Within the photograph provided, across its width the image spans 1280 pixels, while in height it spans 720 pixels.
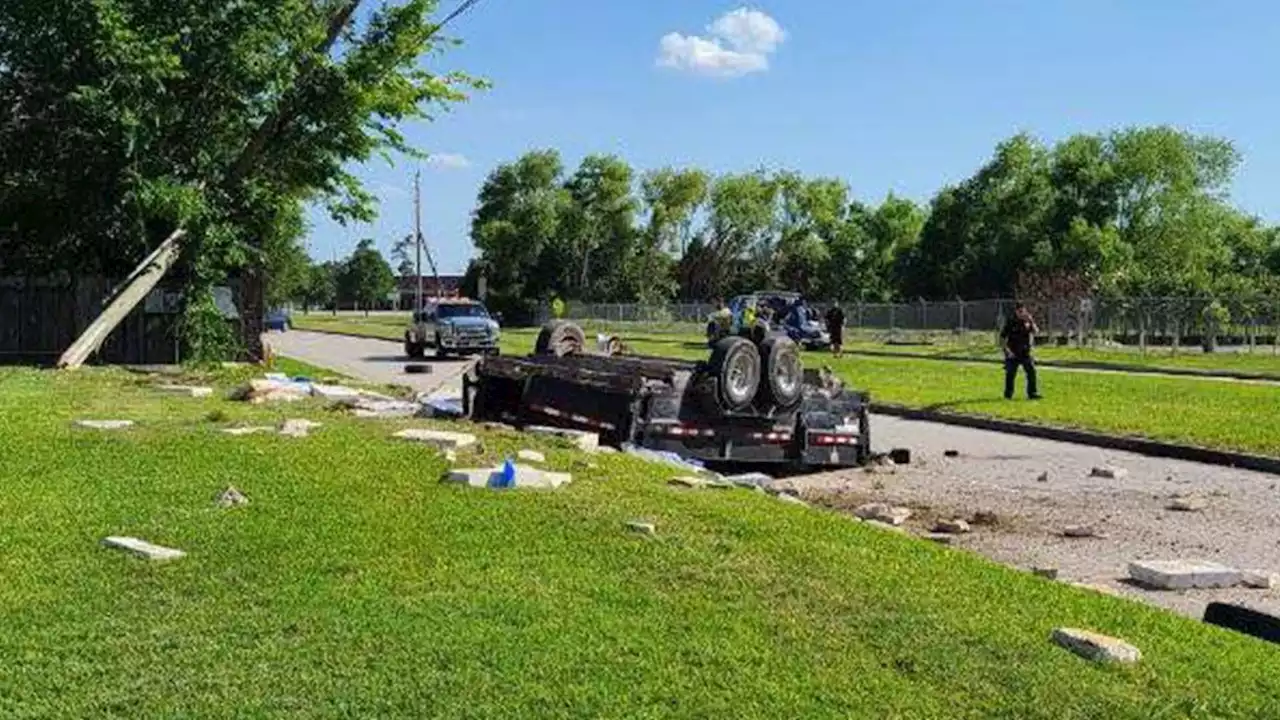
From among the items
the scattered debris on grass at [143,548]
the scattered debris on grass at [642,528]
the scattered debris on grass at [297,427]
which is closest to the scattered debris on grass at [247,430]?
the scattered debris on grass at [297,427]

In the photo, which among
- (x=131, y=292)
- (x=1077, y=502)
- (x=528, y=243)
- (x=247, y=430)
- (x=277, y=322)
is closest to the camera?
(x=1077, y=502)

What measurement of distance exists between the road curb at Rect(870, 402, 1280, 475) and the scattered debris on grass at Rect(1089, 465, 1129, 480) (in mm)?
1659

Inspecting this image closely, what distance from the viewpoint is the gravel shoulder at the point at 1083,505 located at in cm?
958

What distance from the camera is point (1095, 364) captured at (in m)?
39.9

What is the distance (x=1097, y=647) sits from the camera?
580cm

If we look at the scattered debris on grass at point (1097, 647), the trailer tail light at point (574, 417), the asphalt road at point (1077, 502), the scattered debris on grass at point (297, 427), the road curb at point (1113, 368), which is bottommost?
the asphalt road at point (1077, 502)

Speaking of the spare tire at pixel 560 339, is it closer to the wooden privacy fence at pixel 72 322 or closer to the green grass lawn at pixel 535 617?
the green grass lawn at pixel 535 617

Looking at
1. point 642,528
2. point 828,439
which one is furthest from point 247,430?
point 642,528

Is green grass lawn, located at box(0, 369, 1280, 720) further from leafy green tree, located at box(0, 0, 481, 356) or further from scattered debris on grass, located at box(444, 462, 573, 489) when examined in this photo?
leafy green tree, located at box(0, 0, 481, 356)

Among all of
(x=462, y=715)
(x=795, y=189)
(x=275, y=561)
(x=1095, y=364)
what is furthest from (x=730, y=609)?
(x=795, y=189)

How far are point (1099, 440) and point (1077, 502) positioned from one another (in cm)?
588

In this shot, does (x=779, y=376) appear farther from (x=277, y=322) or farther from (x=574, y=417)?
(x=277, y=322)

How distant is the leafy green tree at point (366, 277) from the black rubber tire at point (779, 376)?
150449 mm

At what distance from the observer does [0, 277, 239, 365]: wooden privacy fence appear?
30031mm
